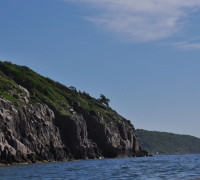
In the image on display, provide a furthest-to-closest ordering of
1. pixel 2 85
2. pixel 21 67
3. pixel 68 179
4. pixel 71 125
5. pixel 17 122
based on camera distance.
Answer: pixel 21 67 < pixel 71 125 < pixel 2 85 < pixel 17 122 < pixel 68 179

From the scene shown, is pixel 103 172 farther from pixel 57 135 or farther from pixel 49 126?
pixel 57 135

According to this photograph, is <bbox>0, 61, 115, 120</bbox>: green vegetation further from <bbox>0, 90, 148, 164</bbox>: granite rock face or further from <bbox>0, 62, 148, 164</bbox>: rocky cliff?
<bbox>0, 90, 148, 164</bbox>: granite rock face

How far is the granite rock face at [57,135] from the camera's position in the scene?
3836 inches

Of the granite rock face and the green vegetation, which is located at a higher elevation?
the green vegetation

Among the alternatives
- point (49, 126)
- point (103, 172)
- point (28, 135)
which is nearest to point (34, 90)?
point (49, 126)

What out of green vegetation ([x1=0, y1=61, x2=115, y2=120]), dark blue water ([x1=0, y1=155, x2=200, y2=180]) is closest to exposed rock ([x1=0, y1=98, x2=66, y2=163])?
green vegetation ([x1=0, y1=61, x2=115, y2=120])

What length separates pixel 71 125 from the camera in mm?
130375

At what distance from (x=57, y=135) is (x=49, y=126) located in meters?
3.94

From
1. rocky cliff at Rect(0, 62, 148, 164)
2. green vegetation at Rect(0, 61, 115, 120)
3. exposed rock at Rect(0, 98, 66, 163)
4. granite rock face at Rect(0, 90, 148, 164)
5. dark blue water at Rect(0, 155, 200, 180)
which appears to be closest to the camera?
dark blue water at Rect(0, 155, 200, 180)

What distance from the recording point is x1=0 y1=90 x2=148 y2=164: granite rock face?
320 feet

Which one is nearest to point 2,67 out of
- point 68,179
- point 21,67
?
point 21,67

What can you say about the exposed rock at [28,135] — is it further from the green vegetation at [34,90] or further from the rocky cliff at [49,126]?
the green vegetation at [34,90]

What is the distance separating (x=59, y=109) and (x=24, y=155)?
3886cm

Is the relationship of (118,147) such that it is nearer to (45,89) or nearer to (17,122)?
(45,89)
